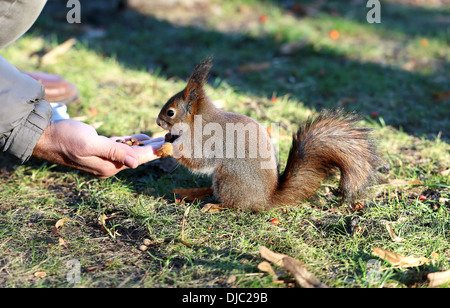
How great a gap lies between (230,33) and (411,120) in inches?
78.7

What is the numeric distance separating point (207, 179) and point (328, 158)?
0.64m

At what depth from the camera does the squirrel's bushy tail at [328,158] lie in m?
1.72

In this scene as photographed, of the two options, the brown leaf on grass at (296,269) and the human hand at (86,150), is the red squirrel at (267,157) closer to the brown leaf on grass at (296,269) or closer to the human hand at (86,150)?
the human hand at (86,150)

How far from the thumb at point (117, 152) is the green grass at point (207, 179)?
0.62ft

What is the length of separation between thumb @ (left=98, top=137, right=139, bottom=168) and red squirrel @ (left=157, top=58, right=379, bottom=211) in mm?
125

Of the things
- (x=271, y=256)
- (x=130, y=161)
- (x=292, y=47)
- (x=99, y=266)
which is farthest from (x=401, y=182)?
(x=292, y=47)

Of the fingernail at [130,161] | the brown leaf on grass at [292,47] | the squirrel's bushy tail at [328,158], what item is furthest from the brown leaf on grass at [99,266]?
the brown leaf on grass at [292,47]

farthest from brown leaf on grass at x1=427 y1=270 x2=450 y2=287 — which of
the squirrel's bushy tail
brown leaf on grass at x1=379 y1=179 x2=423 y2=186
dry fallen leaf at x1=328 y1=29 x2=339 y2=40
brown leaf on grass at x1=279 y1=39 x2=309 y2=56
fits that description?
dry fallen leaf at x1=328 y1=29 x2=339 y2=40

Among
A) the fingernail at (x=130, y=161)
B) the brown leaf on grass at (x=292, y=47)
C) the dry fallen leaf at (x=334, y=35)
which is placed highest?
the dry fallen leaf at (x=334, y=35)

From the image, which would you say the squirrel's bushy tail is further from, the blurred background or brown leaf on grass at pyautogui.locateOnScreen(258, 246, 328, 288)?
the blurred background

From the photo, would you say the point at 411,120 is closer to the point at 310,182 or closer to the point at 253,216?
the point at 310,182

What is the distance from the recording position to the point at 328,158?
176 centimetres

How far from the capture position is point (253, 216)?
5.95 feet

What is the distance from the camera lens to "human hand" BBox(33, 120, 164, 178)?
1.81 metres
